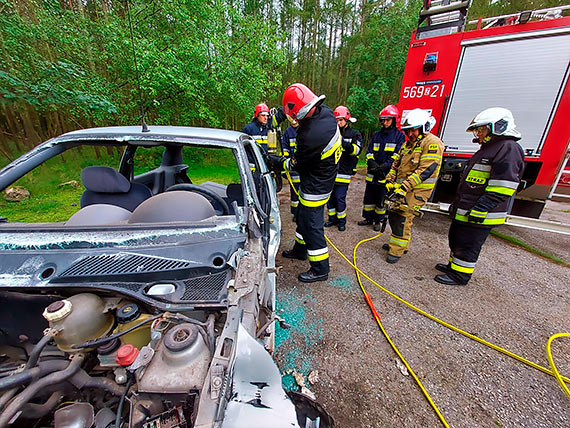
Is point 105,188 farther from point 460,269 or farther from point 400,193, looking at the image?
point 460,269

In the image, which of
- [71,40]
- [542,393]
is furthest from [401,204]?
[71,40]

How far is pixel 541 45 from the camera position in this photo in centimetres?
343

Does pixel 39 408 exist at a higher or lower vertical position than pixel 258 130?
lower

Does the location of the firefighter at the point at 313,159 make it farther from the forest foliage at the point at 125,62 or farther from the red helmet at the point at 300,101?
the forest foliage at the point at 125,62

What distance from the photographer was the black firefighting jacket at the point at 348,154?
158 inches

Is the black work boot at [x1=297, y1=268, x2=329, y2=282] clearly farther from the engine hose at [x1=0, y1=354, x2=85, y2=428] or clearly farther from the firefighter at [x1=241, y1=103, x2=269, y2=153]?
the firefighter at [x1=241, y1=103, x2=269, y2=153]

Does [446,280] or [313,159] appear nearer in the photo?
[313,159]

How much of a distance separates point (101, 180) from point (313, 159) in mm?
1918

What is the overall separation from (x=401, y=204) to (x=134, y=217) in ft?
9.59

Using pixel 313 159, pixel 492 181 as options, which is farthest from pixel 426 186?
pixel 313 159

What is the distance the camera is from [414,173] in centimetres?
301

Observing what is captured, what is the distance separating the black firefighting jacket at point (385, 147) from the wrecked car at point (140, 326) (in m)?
3.13

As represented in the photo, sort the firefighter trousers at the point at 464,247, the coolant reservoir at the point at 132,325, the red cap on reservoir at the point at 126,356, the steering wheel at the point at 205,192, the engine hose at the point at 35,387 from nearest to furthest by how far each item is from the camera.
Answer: the engine hose at the point at 35,387, the red cap on reservoir at the point at 126,356, the coolant reservoir at the point at 132,325, the steering wheel at the point at 205,192, the firefighter trousers at the point at 464,247

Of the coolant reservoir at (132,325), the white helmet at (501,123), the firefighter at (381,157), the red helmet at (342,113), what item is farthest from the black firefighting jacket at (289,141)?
the coolant reservoir at (132,325)
